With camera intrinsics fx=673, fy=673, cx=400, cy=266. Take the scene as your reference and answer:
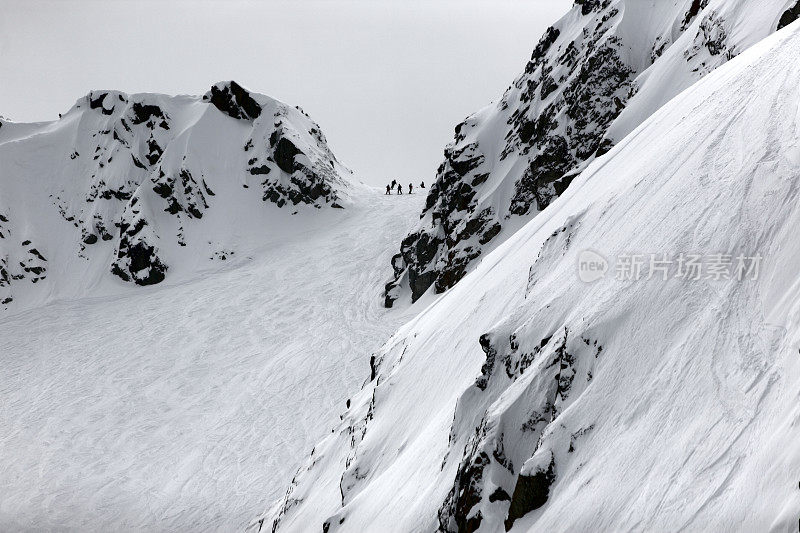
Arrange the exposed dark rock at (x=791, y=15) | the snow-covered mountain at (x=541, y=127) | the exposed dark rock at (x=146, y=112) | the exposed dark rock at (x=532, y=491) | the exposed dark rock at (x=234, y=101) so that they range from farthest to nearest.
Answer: the exposed dark rock at (x=234, y=101)
the exposed dark rock at (x=146, y=112)
the snow-covered mountain at (x=541, y=127)
the exposed dark rock at (x=791, y=15)
the exposed dark rock at (x=532, y=491)

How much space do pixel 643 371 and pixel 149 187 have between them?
64.0m

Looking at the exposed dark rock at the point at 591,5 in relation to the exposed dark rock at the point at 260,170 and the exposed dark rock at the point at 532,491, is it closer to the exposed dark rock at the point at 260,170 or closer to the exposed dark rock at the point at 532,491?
the exposed dark rock at the point at 260,170

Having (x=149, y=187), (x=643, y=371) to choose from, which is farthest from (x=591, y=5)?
(x=149, y=187)

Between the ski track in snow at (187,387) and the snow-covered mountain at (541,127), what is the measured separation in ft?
18.7

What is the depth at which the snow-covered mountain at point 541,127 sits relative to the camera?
40062 millimetres

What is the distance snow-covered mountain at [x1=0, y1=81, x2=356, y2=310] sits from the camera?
205ft

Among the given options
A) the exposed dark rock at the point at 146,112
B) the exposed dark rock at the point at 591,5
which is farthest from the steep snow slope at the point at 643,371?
the exposed dark rock at the point at 146,112

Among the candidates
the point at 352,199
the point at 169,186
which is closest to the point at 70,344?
the point at 169,186

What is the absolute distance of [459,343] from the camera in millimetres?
20172

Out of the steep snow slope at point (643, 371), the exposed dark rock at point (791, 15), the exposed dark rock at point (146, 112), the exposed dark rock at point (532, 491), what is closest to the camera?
the steep snow slope at point (643, 371)

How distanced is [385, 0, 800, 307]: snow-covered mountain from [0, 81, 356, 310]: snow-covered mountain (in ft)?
69.5

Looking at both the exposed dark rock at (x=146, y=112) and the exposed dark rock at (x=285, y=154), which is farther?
the exposed dark rock at (x=146, y=112)

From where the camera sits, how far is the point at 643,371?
1150 cm

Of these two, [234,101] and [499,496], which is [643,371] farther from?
[234,101]
